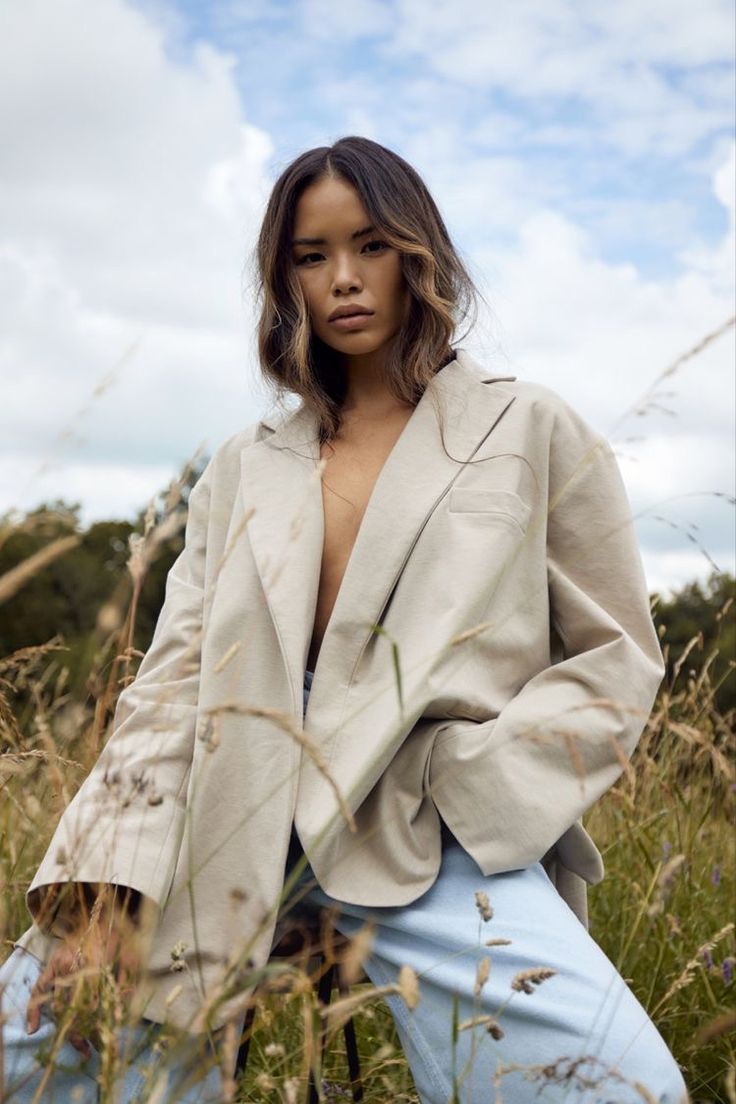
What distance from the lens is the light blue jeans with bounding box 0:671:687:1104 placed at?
1.69m

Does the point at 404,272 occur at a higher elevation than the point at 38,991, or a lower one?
higher

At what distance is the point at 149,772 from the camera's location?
215cm

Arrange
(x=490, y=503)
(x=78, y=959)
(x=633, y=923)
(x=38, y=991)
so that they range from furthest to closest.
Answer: (x=633, y=923), (x=490, y=503), (x=38, y=991), (x=78, y=959)

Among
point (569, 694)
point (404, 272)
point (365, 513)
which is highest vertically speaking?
point (404, 272)

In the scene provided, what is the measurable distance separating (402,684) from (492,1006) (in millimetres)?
495

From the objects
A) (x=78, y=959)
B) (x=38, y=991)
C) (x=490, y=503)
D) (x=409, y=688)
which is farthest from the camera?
(x=490, y=503)

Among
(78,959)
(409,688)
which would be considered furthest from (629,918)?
(78,959)

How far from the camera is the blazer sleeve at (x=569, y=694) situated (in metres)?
1.98

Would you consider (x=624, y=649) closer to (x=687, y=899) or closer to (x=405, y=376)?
(x=405, y=376)

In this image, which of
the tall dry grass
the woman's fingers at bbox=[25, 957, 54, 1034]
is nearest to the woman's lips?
the tall dry grass

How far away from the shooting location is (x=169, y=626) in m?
2.45

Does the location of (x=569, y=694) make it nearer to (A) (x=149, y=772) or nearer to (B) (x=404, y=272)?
(A) (x=149, y=772)

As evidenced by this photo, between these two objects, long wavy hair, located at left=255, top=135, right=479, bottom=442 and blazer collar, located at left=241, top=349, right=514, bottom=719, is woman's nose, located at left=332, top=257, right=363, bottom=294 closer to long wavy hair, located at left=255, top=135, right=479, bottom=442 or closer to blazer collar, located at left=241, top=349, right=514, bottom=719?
long wavy hair, located at left=255, top=135, right=479, bottom=442

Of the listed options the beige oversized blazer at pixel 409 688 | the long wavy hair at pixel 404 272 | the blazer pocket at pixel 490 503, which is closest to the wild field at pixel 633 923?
the beige oversized blazer at pixel 409 688
